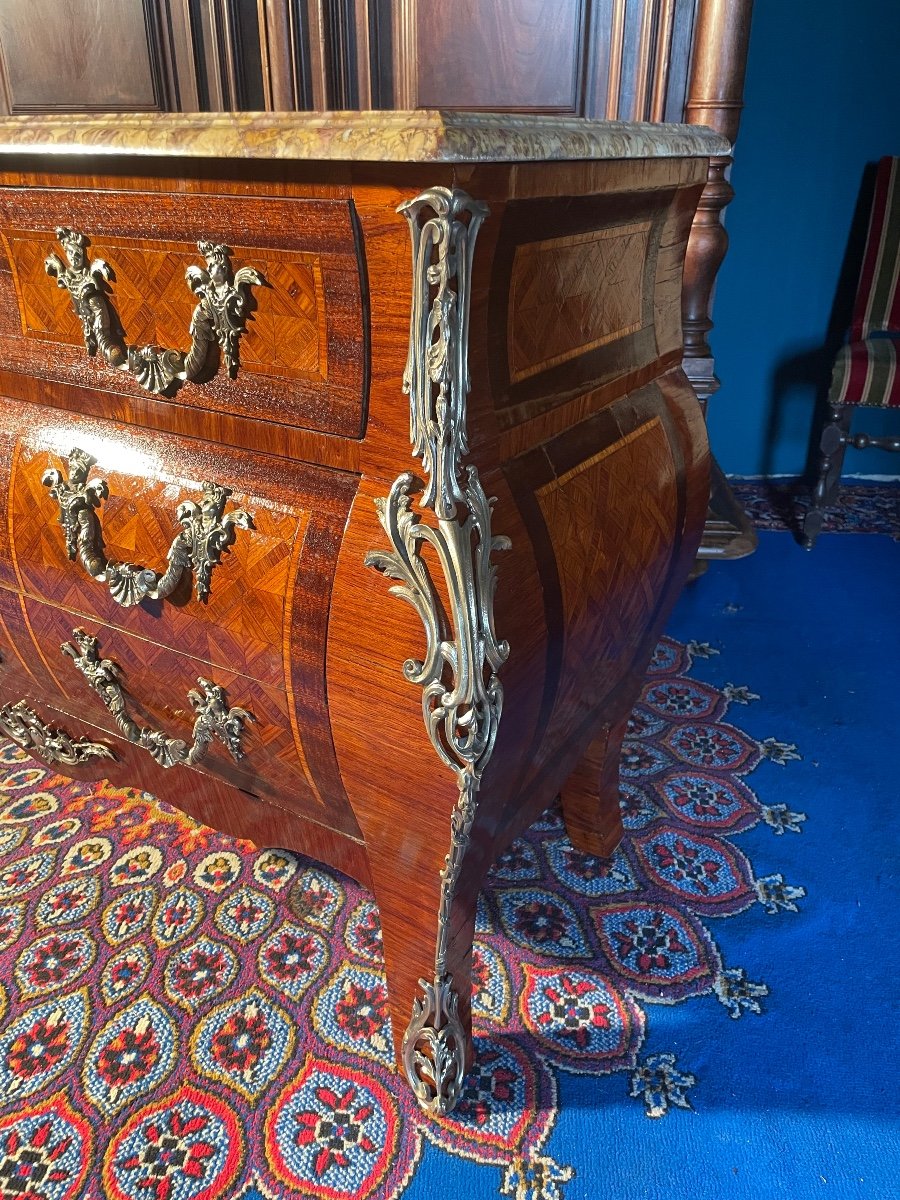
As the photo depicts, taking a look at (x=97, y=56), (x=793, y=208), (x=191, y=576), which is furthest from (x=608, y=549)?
(x=793, y=208)

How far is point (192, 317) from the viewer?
0.71 m

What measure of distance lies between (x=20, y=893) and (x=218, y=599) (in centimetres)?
69

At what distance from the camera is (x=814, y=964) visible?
3.50ft

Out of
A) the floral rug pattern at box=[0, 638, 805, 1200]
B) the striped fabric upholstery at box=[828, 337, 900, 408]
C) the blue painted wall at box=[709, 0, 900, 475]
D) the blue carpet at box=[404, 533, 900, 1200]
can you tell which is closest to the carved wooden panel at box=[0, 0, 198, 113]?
the floral rug pattern at box=[0, 638, 805, 1200]

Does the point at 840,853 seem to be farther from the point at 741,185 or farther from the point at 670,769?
the point at 741,185

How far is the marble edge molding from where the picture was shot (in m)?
0.52

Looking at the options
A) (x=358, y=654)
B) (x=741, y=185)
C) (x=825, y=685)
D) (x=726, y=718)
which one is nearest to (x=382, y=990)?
(x=358, y=654)

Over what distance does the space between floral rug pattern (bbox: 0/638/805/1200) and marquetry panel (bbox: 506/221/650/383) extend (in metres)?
0.73

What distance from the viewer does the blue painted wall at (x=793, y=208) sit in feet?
7.51

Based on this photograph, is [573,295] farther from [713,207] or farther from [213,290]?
[713,207]

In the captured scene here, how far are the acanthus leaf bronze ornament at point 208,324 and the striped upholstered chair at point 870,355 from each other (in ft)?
6.19

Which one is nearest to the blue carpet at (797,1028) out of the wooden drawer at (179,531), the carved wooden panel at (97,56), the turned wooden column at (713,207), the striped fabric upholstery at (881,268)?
the turned wooden column at (713,207)

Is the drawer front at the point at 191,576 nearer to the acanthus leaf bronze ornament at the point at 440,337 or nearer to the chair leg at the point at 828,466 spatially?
the acanthus leaf bronze ornament at the point at 440,337

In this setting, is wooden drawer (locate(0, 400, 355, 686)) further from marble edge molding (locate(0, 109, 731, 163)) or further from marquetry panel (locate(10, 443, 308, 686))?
marble edge molding (locate(0, 109, 731, 163))
